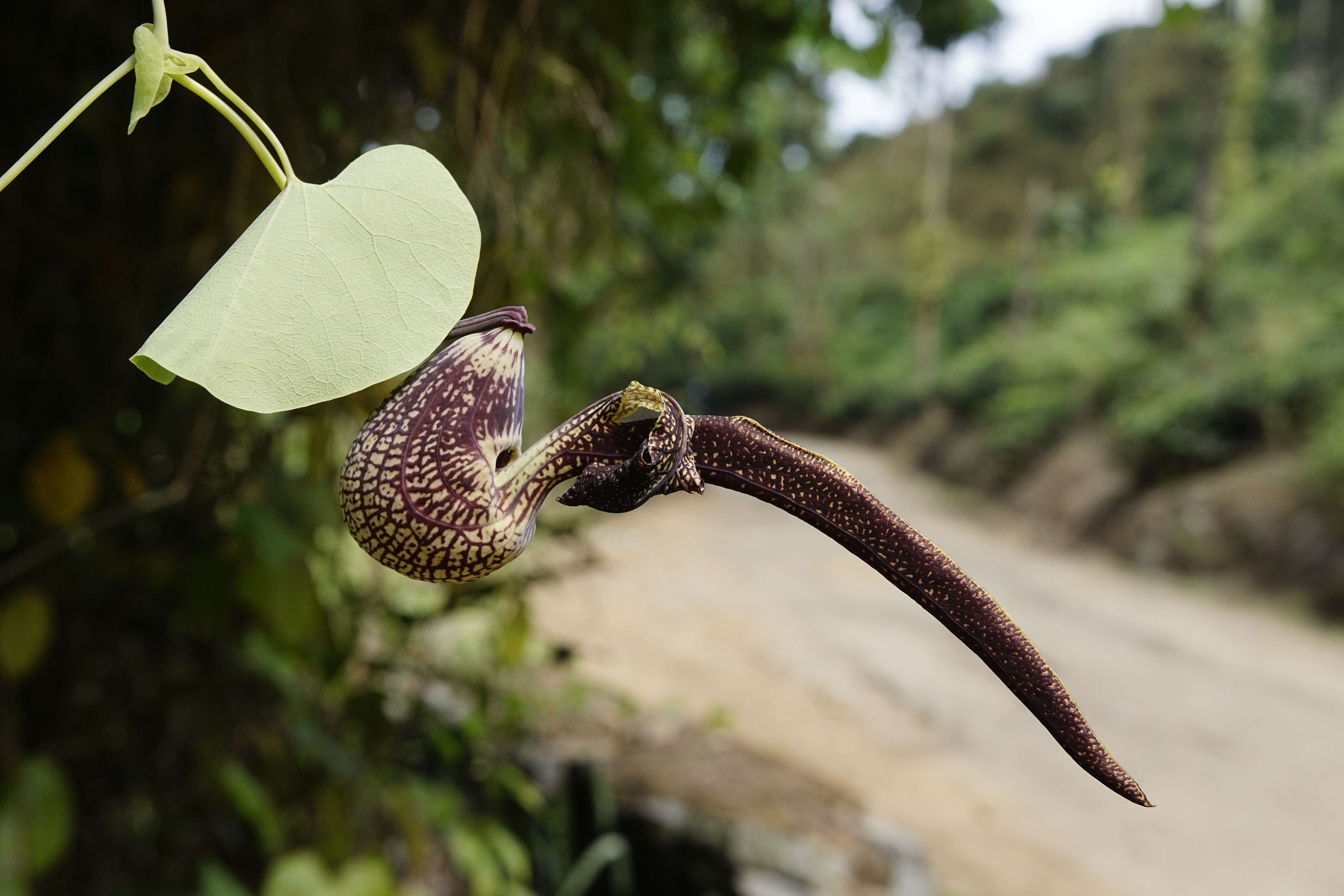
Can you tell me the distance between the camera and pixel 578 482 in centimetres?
40

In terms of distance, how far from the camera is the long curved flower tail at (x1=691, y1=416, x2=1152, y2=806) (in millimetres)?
305

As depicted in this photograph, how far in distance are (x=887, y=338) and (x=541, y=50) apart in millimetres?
22666

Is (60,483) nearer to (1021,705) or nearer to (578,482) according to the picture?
(578,482)

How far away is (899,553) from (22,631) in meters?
1.39

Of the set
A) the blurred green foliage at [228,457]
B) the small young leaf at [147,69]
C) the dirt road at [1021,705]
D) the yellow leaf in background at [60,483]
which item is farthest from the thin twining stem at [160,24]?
the dirt road at [1021,705]

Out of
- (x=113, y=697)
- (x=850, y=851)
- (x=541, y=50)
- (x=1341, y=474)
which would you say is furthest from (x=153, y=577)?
(x=1341, y=474)

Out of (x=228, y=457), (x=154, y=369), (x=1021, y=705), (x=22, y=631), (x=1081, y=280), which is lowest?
(x=22, y=631)

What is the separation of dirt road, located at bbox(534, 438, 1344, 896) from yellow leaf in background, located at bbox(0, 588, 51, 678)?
105 centimetres

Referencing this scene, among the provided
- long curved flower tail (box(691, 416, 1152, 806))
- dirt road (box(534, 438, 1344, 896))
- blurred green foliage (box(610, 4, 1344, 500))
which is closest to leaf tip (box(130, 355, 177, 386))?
long curved flower tail (box(691, 416, 1152, 806))

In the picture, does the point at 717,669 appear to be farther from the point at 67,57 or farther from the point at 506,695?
the point at 67,57

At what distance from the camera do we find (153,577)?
154 centimetres

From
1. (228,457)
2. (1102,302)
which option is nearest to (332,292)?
(228,457)

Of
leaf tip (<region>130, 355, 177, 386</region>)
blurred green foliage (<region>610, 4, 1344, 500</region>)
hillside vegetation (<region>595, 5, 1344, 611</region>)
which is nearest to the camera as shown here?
leaf tip (<region>130, 355, 177, 386</region>)

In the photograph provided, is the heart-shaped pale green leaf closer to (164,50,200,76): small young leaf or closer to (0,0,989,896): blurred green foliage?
(164,50,200,76): small young leaf
